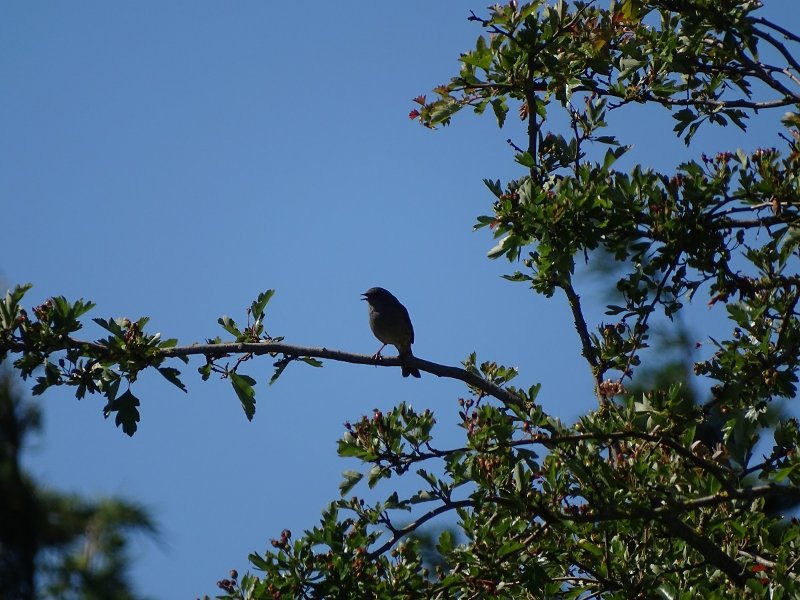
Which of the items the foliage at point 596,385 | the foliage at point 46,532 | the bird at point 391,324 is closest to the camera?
the foliage at point 46,532

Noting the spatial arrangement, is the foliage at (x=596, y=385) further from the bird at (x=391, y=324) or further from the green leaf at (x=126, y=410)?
the bird at (x=391, y=324)

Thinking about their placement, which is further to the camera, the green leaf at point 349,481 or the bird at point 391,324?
the bird at point 391,324

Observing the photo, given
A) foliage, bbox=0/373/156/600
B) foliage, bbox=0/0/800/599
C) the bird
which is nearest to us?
foliage, bbox=0/373/156/600

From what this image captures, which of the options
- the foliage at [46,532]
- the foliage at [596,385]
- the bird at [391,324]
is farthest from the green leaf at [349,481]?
the bird at [391,324]

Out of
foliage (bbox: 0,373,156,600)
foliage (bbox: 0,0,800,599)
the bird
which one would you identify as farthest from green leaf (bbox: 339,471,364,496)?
the bird

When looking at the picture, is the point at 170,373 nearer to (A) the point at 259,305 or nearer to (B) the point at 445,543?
(A) the point at 259,305

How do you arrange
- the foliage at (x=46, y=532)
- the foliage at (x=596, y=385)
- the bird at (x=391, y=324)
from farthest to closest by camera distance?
1. the bird at (x=391, y=324)
2. the foliage at (x=596, y=385)
3. the foliage at (x=46, y=532)

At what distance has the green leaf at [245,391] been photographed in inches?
251

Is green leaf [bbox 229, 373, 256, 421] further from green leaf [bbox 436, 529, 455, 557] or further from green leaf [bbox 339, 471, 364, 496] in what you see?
green leaf [bbox 436, 529, 455, 557]

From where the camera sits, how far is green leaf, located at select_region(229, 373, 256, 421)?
639 cm

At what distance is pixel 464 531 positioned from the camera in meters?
5.89

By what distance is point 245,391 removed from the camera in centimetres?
639

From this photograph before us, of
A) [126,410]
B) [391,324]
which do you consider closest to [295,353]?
[126,410]

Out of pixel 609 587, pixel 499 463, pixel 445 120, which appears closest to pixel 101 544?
pixel 499 463
